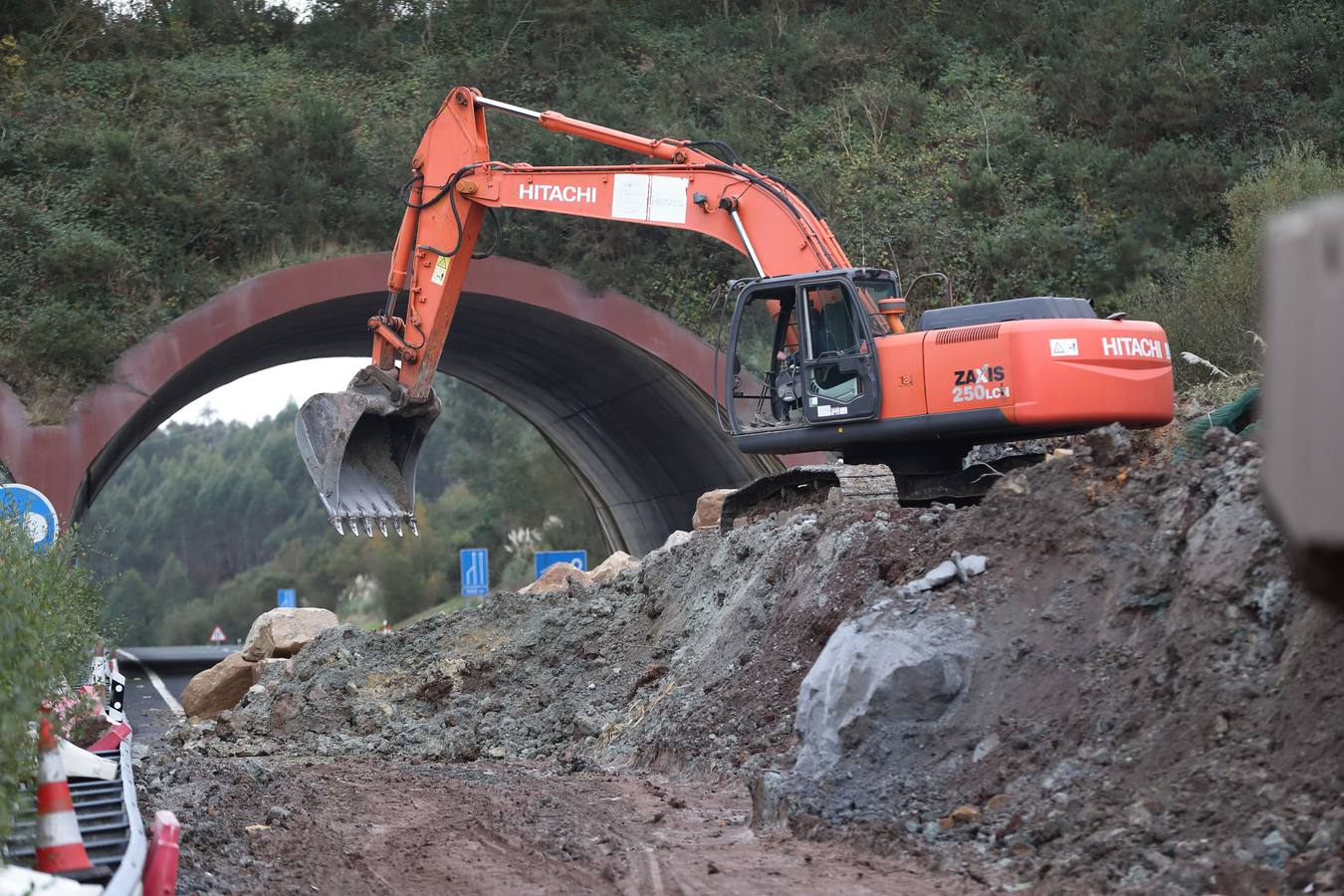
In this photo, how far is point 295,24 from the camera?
83.3 ft

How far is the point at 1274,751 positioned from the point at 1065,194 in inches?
678

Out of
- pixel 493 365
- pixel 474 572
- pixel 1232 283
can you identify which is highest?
pixel 1232 283

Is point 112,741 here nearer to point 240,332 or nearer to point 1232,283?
point 240,332

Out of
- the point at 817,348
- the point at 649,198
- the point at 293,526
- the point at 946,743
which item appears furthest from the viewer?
the point at 293,526

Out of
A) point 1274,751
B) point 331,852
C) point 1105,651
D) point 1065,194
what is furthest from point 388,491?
point 1065,194

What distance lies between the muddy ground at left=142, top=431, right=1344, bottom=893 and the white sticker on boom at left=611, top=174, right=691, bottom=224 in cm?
430

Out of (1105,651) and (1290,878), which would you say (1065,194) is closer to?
(1105,651)

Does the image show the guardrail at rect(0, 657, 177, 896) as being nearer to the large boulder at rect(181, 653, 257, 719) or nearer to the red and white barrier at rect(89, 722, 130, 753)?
the red and white barrier at rect(89, 722, 130, 753)

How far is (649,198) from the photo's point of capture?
1425cm

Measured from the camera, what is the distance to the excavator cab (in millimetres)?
11719

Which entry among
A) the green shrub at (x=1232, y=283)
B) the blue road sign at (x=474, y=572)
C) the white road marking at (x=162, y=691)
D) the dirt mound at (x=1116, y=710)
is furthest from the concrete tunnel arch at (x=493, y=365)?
the dirt mound at (x=1116, y=710)

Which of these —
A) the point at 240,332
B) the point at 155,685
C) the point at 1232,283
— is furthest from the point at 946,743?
the point at 155,685

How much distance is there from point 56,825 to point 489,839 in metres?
2.41

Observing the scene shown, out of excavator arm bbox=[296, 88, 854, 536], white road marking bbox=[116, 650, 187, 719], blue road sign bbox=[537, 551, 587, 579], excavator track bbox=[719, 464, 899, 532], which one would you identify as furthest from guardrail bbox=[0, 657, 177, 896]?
blue road sign bbox=[537, 551, 587, 579]
